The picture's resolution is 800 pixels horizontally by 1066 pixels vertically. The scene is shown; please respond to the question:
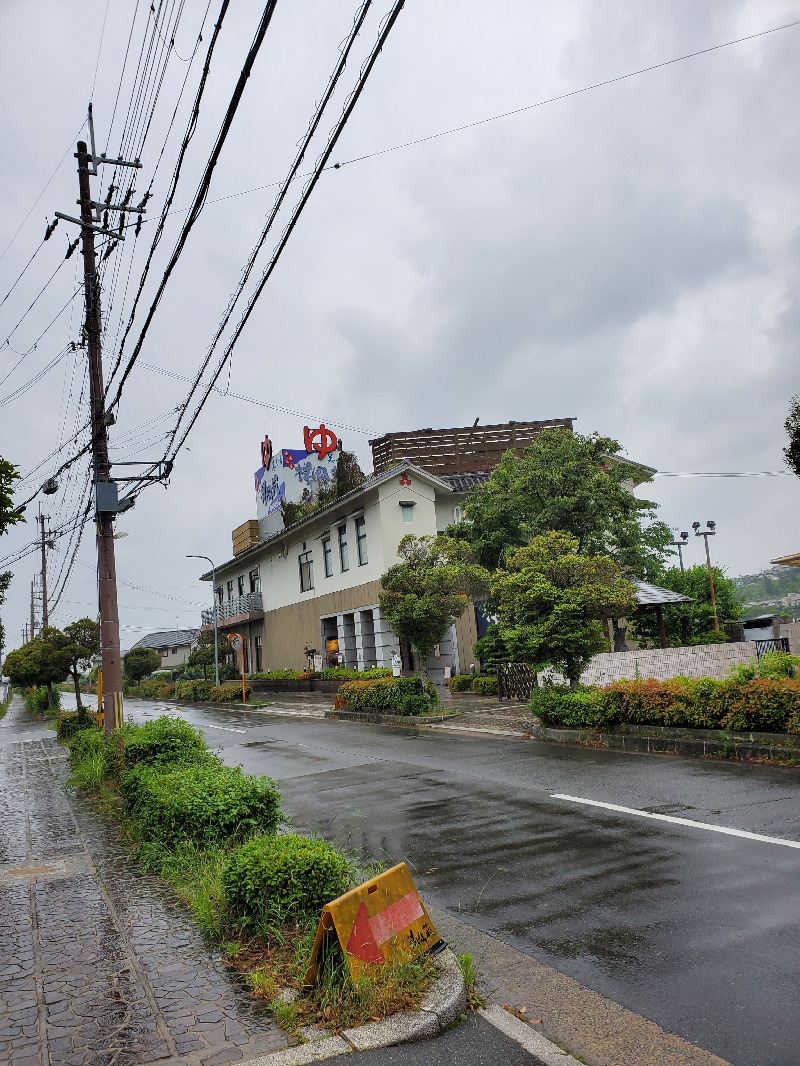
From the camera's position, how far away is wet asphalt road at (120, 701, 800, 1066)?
13.4ft

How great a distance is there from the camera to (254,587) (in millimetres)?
48531

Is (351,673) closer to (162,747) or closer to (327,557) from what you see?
(327,557)

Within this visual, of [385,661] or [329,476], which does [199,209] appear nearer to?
[385,661]

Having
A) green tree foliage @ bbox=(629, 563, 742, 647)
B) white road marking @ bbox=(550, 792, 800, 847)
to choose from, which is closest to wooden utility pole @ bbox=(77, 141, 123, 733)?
white road marking @ bbox=(550, 792, 800, 847)

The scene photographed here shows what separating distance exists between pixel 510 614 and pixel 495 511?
9.84 metres

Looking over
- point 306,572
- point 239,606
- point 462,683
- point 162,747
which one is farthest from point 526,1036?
point 239,606

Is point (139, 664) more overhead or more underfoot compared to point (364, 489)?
more underfoot

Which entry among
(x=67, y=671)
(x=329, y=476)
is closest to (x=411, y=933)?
(x=67, y=671)

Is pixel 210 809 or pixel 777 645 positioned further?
pixel 777 645

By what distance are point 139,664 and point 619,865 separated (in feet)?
203

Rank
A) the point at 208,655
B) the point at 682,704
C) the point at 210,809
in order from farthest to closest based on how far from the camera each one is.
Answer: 1. the point at 208,655
2. the point at 682,704
3. the point at 210,809

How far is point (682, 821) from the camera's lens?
7.60 metres

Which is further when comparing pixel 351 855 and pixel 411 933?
pixel 351 855

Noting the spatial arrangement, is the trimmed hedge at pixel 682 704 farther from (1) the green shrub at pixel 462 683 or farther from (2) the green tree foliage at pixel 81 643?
(2) the green tree foliage at pixel 81 643
